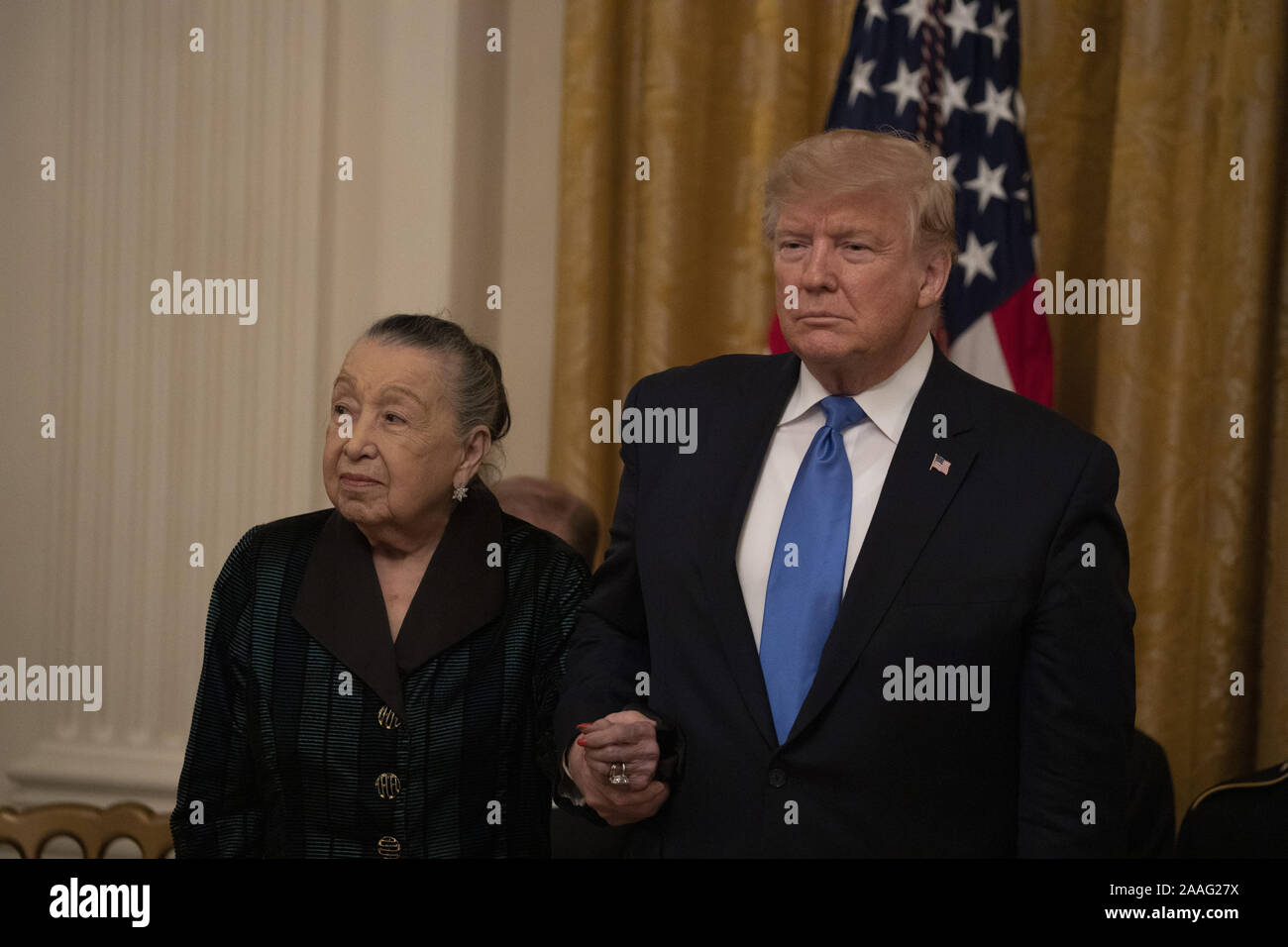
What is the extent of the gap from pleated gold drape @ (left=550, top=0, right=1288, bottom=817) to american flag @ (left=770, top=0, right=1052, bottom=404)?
0.31m

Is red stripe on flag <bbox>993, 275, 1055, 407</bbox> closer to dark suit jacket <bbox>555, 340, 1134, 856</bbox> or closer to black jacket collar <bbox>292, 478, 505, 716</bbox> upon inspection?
dark suit jacket <bbox>555, 340, 1134, 856</bbox>

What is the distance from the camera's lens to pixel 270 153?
352 centimetres

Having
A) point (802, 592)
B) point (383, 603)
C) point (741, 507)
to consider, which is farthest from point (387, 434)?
point (802, 592)

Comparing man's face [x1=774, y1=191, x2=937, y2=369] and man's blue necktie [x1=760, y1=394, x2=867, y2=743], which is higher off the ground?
man's face [x1=774, y1=191, x2=937, y2=369]

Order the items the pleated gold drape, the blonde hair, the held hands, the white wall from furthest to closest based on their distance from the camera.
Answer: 1. the white wall
2. the pleated gold drape
3. the blonde hair
4. the held hands

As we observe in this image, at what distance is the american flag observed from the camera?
3174mm

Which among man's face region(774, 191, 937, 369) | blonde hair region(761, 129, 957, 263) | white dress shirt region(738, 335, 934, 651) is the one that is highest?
blonde hair region(761, 129, 957, 263)

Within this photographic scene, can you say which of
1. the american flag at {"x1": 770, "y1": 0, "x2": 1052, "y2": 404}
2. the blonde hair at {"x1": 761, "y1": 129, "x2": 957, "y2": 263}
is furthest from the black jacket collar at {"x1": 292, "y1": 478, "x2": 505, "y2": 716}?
the american flag at {"x1": 770, "y1": 0, "x2": 1052, "y2": 404}

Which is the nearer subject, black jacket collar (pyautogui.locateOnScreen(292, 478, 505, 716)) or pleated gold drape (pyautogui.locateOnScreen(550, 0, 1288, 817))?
black jacket collar (pyautogui.locateOnScreen(292, 478, 505, 716))

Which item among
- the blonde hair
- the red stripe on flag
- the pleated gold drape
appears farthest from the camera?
the pleated gold drape

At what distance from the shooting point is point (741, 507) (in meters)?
1.74

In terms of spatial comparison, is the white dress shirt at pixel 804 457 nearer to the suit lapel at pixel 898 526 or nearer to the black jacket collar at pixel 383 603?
the suit lapel at pixel 898 526
